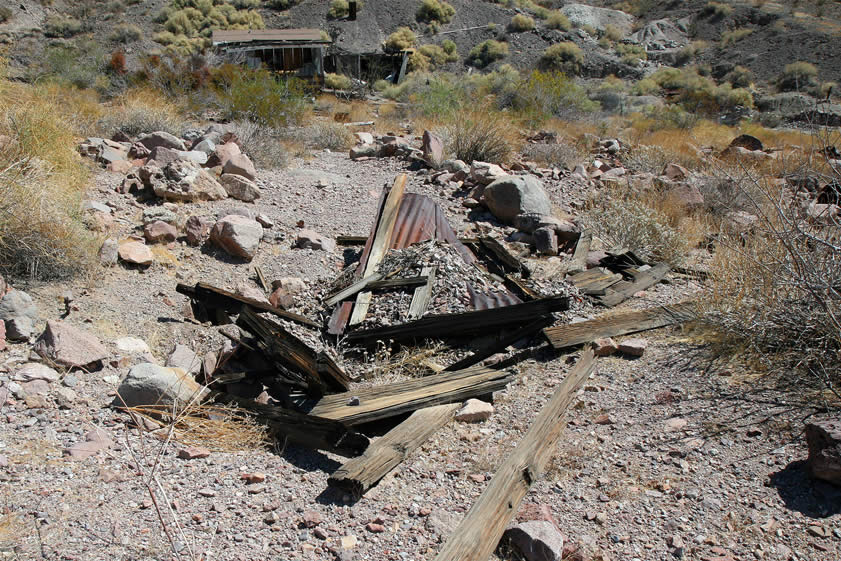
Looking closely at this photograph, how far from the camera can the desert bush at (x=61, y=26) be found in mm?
31609

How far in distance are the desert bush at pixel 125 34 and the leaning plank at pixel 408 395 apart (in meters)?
33.9

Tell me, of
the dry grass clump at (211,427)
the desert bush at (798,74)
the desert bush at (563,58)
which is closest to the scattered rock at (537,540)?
the dry grass clump at (211,427)

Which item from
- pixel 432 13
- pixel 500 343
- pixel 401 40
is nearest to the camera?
pixel 500 343

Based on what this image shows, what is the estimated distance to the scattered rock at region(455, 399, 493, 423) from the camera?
13.7 feet

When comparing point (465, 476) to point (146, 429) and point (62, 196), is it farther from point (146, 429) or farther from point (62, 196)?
point (62, 196)

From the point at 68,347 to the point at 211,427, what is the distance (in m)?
1.17

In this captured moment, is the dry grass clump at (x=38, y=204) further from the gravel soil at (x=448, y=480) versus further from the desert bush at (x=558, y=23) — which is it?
the desert bush at (x=558, y=23)

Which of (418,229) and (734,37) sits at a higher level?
(418,229)

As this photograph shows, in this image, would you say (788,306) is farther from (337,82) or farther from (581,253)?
(337,82)

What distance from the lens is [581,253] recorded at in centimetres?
749

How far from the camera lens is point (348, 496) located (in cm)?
329

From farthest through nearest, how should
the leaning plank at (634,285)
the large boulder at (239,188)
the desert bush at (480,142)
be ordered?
the desert bush at (480,142) < the large boulder at (239,188) < the leaning plank at (634,285)

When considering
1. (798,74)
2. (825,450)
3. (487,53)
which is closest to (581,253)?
(825,450)

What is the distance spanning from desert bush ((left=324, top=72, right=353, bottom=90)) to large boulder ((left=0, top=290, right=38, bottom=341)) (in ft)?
72.0
